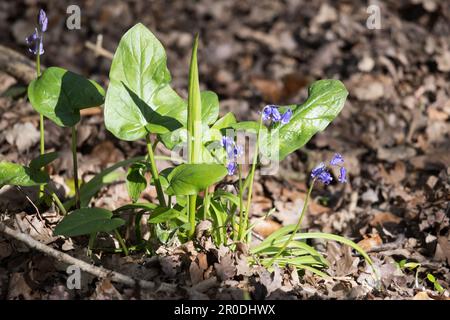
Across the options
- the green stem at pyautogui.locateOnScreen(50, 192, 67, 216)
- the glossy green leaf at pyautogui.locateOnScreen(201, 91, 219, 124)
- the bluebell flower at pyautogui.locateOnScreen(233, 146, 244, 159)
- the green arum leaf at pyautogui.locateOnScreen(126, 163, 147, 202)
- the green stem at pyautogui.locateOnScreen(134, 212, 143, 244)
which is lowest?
the green stem at pyautogui.locateOnScreen(134, 212, 143, 244)

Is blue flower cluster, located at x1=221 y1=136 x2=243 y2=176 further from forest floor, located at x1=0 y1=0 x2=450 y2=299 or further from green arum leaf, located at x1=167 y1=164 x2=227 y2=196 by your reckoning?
forest floor, located at x1=0 y1=0 x2=450 y2=299

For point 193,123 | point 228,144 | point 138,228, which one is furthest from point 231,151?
point 138,228

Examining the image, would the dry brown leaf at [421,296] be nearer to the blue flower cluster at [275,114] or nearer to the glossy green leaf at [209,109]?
the blue flower cluster at [275,114]

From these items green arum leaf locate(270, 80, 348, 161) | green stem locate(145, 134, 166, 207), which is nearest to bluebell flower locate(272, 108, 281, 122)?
green arum leaf locate(270, 80, 348, 161)

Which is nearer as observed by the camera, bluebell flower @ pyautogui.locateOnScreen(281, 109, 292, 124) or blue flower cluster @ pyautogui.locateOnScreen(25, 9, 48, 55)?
bluebell flower @ pyautogui.locateOnScreen(281, 109, 292, 124)
